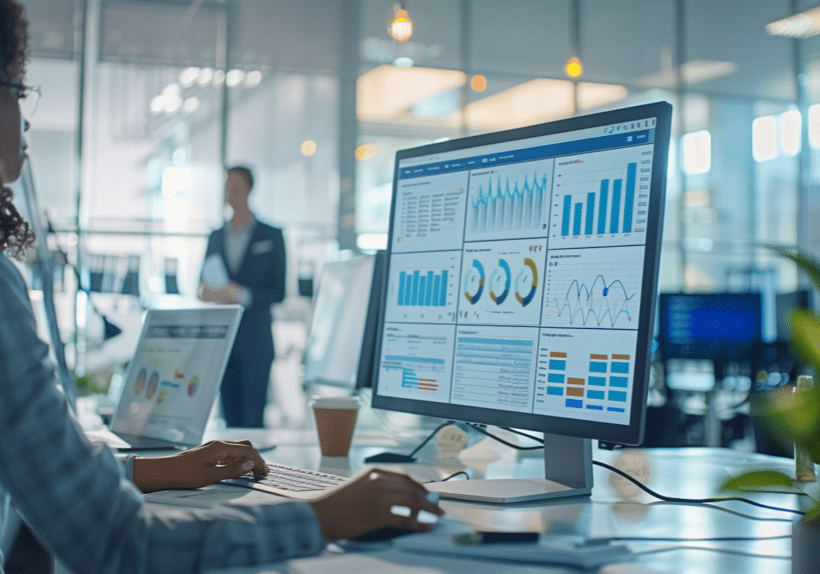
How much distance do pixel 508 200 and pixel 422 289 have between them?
0.73ft

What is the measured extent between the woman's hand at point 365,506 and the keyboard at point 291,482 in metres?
0.21

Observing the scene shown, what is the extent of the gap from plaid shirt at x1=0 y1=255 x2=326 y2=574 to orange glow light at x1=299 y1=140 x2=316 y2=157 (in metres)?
6.08

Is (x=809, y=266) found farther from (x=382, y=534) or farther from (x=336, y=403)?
(x=336, y=403)

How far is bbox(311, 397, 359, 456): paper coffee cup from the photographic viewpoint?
5.45ft

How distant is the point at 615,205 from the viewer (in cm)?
111

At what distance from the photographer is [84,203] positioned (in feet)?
20.4

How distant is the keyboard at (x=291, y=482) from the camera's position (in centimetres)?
118

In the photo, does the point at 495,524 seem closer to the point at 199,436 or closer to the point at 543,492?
the point at 543,492

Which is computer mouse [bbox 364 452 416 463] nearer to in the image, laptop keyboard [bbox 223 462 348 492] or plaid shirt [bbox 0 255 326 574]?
laptop keyboard [bbox 223 462 348 492]

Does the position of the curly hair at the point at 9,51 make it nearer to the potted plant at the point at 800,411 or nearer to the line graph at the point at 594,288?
the line graph at the point at 594,288

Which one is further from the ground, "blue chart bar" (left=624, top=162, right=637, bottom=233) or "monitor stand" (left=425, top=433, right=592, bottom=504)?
"blue chart bar" (left=624, top=162, right=637, bottom=233)

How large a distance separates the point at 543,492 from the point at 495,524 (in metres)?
0.18

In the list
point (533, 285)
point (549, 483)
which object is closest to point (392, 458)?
point (549, 483)

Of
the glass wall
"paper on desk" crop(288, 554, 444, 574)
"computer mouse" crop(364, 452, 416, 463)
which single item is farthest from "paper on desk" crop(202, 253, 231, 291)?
"paper on desk" crop(288, 554, 444, 574)
